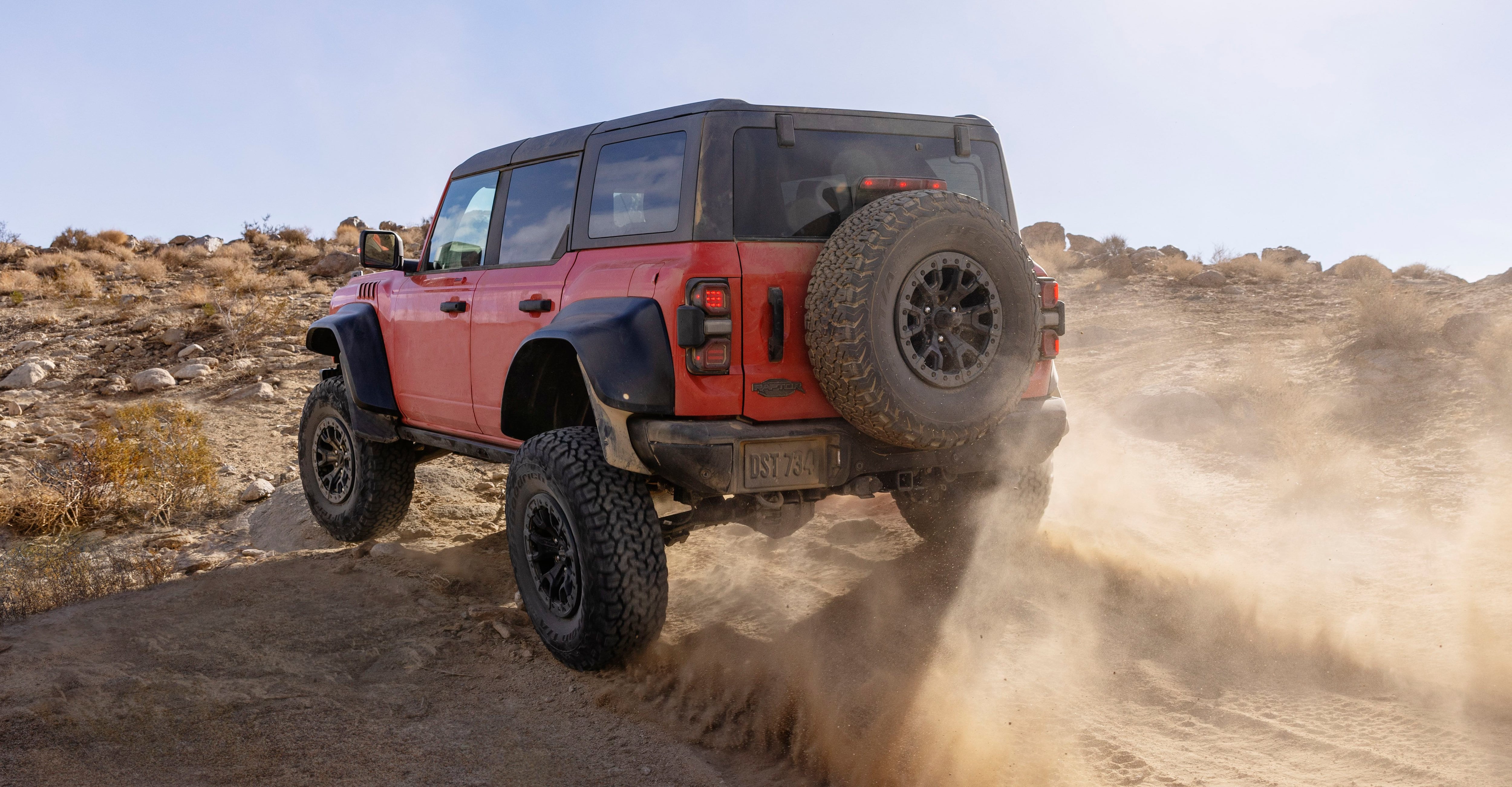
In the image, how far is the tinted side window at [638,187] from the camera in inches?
151

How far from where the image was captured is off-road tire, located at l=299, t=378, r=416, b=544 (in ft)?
19.2

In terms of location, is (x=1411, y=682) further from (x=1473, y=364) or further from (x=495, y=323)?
(x=1473, y=364)

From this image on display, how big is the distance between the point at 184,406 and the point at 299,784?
7.84m

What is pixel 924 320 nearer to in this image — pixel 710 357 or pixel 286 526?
pixel 710 357

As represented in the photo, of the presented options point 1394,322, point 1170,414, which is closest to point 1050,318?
point 1170,414

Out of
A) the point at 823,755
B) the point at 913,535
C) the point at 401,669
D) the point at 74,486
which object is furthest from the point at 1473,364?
the point at 74,486

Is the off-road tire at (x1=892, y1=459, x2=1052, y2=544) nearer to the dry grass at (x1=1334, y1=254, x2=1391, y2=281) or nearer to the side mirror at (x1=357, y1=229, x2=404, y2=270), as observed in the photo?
the side mirror at (x1=357, y1=229, x2=404, y2=270)

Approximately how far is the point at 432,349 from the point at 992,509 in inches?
117

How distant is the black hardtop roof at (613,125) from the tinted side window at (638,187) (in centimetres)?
10

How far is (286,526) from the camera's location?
6.63 metres

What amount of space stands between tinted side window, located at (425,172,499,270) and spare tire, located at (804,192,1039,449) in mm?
2175

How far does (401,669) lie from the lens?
411 centimetres

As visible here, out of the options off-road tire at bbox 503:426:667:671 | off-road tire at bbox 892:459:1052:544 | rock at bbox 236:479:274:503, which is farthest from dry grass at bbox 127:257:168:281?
off-road tire at bbox 892:459:1052:544

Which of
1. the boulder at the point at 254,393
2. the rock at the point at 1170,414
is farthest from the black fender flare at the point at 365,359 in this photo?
the rock at the point at 1170,414
